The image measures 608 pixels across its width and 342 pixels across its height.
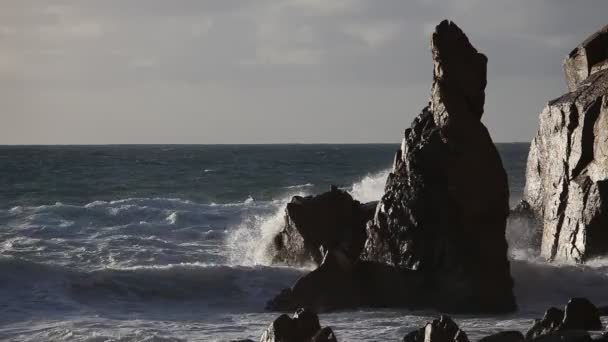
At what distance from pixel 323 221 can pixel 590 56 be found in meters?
7.97

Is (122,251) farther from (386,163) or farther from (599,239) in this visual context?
(386,163)

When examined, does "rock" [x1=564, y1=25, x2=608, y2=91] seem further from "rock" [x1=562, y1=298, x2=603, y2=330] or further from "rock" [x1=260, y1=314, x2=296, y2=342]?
"rock" [x1=260, y1=314, x2=296, y2=342]

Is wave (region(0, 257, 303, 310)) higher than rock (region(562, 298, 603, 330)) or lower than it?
lower

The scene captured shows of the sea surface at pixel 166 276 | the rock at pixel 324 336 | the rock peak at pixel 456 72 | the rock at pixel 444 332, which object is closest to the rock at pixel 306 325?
the rock at pixel 324 336

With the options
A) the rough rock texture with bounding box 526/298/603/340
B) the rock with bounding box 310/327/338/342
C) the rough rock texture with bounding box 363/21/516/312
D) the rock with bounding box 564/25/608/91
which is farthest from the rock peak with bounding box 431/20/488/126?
the rock with bounding box 310/327/338/342

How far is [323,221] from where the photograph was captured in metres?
→ 19.9

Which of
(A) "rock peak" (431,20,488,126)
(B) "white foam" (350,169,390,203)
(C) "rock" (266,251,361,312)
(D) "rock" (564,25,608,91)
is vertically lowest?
(C) "rock" (266,251,361,312)

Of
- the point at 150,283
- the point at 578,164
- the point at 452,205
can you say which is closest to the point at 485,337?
the point at 452,205

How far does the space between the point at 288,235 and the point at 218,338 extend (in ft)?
18.5

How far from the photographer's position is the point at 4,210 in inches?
1531

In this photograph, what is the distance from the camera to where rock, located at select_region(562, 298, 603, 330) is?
12.7 meters

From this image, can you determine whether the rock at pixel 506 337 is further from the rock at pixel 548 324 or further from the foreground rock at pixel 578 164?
the foreground rock at pixel 578 164

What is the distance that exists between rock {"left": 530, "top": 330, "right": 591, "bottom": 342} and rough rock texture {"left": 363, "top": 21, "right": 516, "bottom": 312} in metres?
5.18

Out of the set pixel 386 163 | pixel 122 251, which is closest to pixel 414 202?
pixel 122 251
